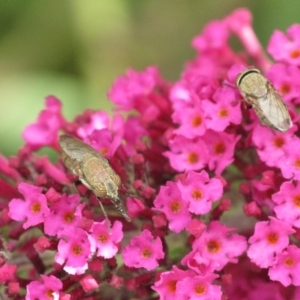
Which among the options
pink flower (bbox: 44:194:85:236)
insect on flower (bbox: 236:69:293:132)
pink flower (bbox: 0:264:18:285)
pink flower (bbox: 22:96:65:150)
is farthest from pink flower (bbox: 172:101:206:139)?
pink flower (bbox: 0:264:18:285)

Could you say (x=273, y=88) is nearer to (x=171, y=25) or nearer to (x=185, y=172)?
(x=185, y=172)

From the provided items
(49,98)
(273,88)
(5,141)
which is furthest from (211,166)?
(5,141)

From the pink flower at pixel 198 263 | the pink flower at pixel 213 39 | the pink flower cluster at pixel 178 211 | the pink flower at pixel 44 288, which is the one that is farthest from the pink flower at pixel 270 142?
the pink flower at pixel 213 39

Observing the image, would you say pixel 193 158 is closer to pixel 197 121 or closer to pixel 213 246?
pixel 197 121

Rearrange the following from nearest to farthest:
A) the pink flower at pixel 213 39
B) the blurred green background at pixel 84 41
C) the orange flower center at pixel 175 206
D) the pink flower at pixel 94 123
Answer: the orange flower center at pixel 175 206 → the pink flower at pixel 94 123 → the pink flower at pixel 213 39 → the blurred green background at pixel 84 41

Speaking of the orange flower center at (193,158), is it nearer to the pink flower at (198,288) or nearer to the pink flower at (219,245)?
the pink flower at (219,245)

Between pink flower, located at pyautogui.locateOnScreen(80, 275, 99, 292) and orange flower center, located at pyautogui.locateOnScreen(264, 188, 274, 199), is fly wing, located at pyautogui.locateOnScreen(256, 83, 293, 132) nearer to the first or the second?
orange flower center, located at pyautogui.locateOnScreen(264, 188, 274, 199)

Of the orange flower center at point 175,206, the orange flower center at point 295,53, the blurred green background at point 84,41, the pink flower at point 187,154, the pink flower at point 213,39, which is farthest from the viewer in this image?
the blurred green background at point 84,41
